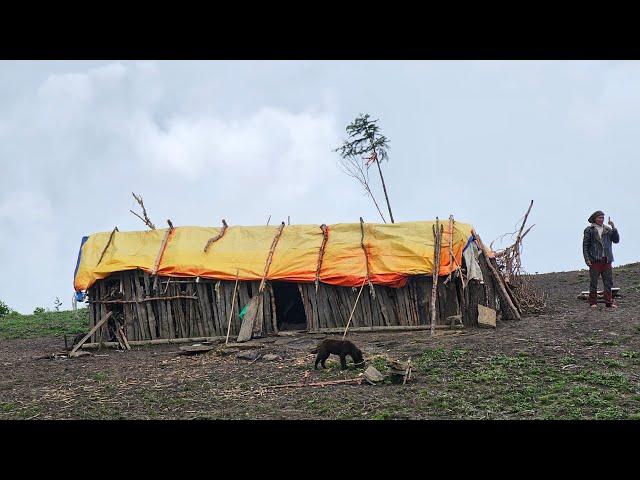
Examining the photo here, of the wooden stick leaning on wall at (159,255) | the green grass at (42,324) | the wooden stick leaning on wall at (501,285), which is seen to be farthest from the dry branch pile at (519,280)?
the green grass at (42,324)

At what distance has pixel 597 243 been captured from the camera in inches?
456

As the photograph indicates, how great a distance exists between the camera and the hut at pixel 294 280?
1301 cm

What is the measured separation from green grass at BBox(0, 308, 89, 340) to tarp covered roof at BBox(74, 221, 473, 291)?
4.23 metres

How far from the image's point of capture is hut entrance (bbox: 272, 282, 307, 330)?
50.0ft

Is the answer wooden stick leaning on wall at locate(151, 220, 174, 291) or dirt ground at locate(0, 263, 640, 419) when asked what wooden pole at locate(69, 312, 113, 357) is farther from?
wooden stick leaning on wall at locate(151, 220, 174, 291)

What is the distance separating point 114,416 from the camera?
23.2 feet

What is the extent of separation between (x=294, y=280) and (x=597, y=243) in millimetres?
6678

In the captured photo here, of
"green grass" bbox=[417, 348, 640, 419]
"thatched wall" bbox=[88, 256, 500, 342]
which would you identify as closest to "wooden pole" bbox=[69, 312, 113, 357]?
"thatched wall" bbox=[88, 256, 500, 342]

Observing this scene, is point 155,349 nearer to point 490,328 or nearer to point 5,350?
point 5,350

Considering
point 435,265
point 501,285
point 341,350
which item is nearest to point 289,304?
point 435,265
